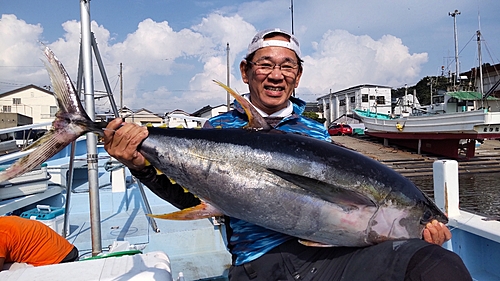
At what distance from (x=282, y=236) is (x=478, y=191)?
15216 millimetres

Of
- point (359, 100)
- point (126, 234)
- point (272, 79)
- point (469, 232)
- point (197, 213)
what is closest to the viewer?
point (197, 213)

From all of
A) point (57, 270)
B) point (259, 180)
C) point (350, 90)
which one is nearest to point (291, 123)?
point (259, 180)

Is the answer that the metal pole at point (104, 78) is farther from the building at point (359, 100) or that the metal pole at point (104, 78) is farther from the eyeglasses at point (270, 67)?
the building at point (359, 100)

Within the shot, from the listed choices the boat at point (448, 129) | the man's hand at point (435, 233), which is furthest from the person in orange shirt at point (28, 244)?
the boat at point (448, 129)

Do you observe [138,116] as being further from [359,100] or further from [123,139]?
[359,100]

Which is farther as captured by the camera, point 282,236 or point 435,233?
point 282,236

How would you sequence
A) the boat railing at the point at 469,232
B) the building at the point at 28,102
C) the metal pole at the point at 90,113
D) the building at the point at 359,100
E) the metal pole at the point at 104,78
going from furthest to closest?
the building at the point at 359,100, the building at the point at 28,102, the metal pole at the point at 104,78, the metal pole at the point at 90,113, the boat railing at the point at 469,232

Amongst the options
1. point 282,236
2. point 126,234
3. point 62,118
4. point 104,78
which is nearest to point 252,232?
point 282,236

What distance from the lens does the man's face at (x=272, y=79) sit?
2115mm

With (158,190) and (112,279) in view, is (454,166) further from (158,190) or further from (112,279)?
(112,279)

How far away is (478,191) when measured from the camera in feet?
45.3

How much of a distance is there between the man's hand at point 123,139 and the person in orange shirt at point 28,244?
1588 mm

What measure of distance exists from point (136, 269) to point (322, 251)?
44.4 inches

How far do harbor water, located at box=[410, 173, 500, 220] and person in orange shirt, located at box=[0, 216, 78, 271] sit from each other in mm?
10157
